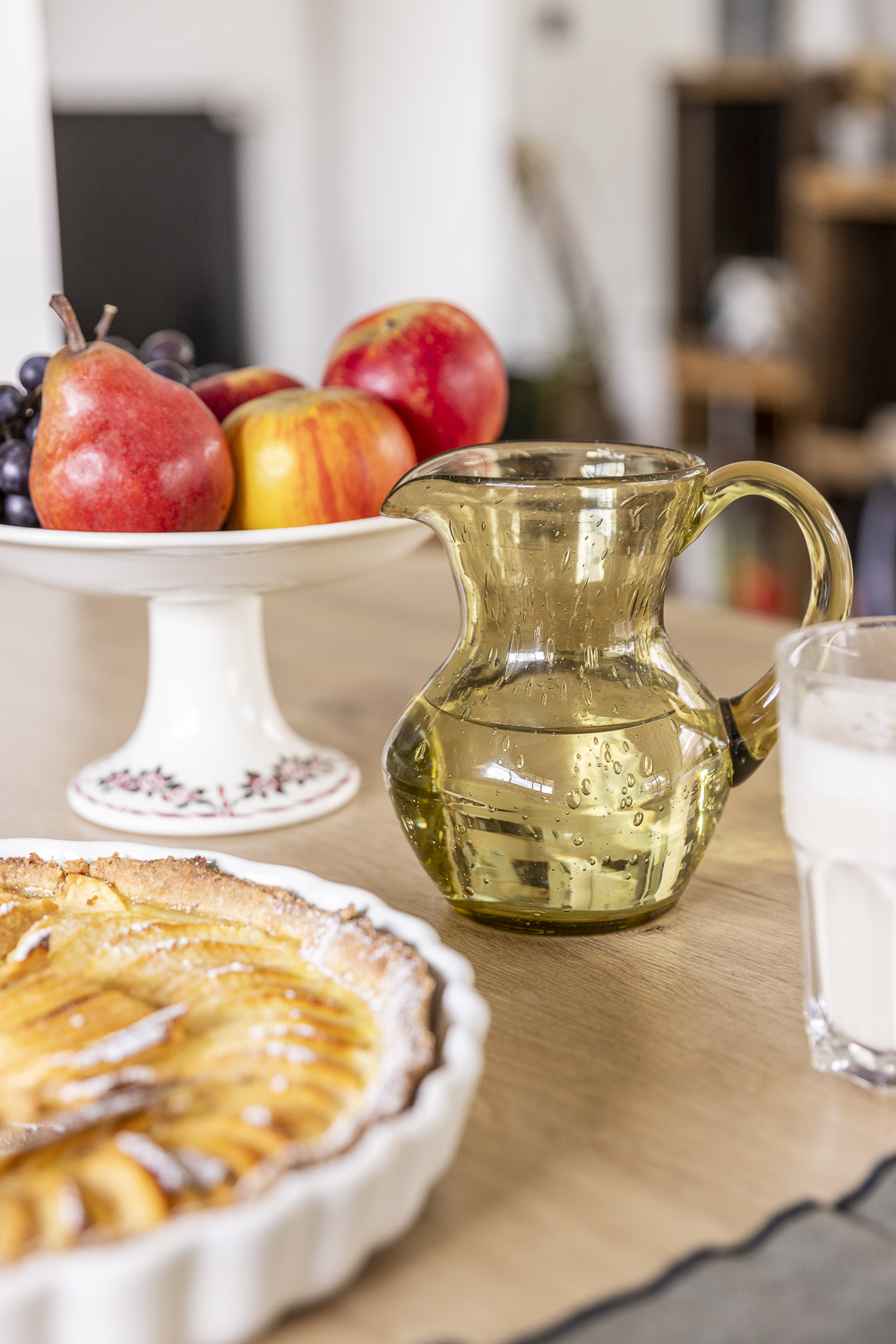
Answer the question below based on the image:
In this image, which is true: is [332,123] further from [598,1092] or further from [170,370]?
[598,1092]

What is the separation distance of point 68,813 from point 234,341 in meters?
3.55

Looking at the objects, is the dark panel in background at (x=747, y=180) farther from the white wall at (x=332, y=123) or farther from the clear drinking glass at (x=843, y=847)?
the clear drinking glass at (x=843, y=847)

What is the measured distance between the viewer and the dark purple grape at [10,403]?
69 cm

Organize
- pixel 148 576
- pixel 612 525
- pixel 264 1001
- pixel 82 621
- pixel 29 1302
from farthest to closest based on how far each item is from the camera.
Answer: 1. pixel 82 621
2. pixel 148 576
3. pixel 612 525
4. pixel 264 1001
5. pixel 29 1302

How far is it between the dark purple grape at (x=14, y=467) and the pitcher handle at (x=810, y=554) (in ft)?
1.08

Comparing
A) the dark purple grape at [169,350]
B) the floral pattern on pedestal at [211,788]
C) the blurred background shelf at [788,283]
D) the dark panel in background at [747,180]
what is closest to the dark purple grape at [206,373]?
the dark purple grape at [169,350]

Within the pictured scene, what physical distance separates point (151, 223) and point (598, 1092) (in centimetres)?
381

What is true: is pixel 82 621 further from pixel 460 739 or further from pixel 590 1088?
pixel 590 1088

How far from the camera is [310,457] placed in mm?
656

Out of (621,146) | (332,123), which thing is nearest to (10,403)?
(621,146)

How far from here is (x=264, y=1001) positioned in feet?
1.41

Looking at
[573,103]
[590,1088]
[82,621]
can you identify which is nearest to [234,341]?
[573,103]

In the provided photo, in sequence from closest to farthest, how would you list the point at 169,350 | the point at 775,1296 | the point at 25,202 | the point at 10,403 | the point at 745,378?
the point at 775,1296 → the point at 10,403 → the point at 169,350 → the point at 25,202 → the point at 745,378

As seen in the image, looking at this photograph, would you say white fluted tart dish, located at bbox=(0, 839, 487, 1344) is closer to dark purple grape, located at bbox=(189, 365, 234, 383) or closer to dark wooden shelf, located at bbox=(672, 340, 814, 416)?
dark purple grape, located at bbox=(189, 365, 234, 383)
